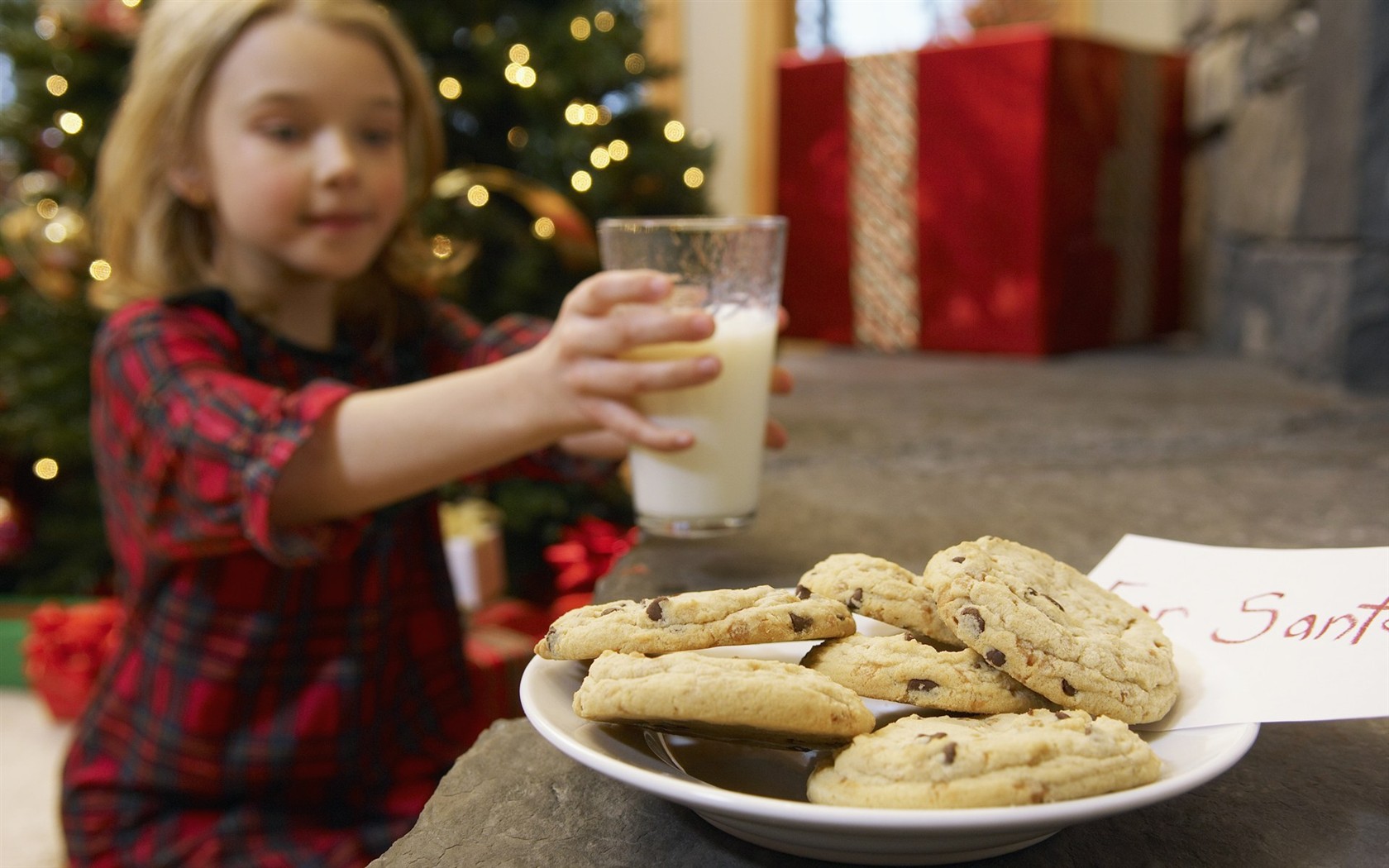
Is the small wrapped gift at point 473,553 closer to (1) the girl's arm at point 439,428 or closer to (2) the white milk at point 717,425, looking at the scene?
(1) the girl's arm at point 439,428

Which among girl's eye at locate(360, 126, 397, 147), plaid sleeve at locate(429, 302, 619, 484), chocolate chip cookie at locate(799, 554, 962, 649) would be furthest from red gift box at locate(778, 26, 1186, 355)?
chocolate chip cookie at locate(799, 554, 962, 649)

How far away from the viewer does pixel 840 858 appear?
14.8 inches

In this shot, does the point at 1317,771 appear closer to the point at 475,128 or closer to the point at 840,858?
the point at 840,858

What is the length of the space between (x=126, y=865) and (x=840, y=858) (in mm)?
864

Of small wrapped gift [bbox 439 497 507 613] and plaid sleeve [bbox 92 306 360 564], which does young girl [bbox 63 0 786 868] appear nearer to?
plaid sleeve [bbox 92 306 360 564]

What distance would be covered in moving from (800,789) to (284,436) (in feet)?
2.03

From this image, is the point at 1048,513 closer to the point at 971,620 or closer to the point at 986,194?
the point at 971,620

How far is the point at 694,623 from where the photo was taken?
419 millimetres

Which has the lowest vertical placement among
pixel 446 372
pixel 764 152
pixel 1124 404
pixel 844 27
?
pixel 1124 404

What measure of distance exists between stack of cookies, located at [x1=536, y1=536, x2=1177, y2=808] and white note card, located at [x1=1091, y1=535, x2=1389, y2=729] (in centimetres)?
3

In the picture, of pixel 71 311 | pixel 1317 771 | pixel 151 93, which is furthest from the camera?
pixel 71 311

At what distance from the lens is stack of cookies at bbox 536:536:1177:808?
355 millimetres

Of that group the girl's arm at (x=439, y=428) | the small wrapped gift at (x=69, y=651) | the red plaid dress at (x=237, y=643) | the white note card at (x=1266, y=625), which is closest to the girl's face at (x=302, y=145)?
the red plaid dress at (x=237, y=643)

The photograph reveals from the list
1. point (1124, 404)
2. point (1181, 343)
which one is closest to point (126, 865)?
point (1124, 404)
